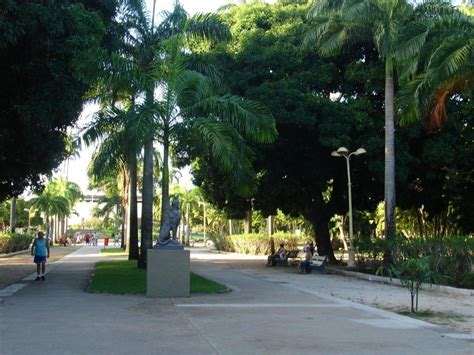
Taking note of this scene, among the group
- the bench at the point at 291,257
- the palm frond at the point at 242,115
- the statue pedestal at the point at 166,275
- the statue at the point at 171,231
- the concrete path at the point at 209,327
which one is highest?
the palm frond at the point at 242,115

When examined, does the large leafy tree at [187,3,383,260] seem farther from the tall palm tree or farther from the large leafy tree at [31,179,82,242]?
the tall palm tree

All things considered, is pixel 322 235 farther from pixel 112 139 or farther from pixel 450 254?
pixel 112 139

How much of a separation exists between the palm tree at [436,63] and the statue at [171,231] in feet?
31.0

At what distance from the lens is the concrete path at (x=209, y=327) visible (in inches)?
303

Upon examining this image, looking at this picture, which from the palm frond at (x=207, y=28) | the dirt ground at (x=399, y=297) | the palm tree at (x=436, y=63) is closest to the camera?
the dirt ground at (x=399, y=297)

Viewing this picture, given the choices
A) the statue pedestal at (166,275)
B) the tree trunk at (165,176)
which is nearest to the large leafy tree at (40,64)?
the tree trunk at (165,176)

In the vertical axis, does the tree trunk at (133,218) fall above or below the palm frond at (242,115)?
below

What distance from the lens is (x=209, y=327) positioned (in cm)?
934

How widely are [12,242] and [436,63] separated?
32984mm

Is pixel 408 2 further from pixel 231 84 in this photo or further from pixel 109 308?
pixel 109 308

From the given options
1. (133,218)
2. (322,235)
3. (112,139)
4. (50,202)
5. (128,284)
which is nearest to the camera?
(128,284)

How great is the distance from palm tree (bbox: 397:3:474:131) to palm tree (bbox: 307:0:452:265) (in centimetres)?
69

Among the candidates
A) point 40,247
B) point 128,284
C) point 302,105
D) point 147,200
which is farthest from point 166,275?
Result: point 302,105

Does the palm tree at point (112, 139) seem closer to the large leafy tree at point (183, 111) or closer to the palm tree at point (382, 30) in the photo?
the large leafy tree at point (183, 111)
